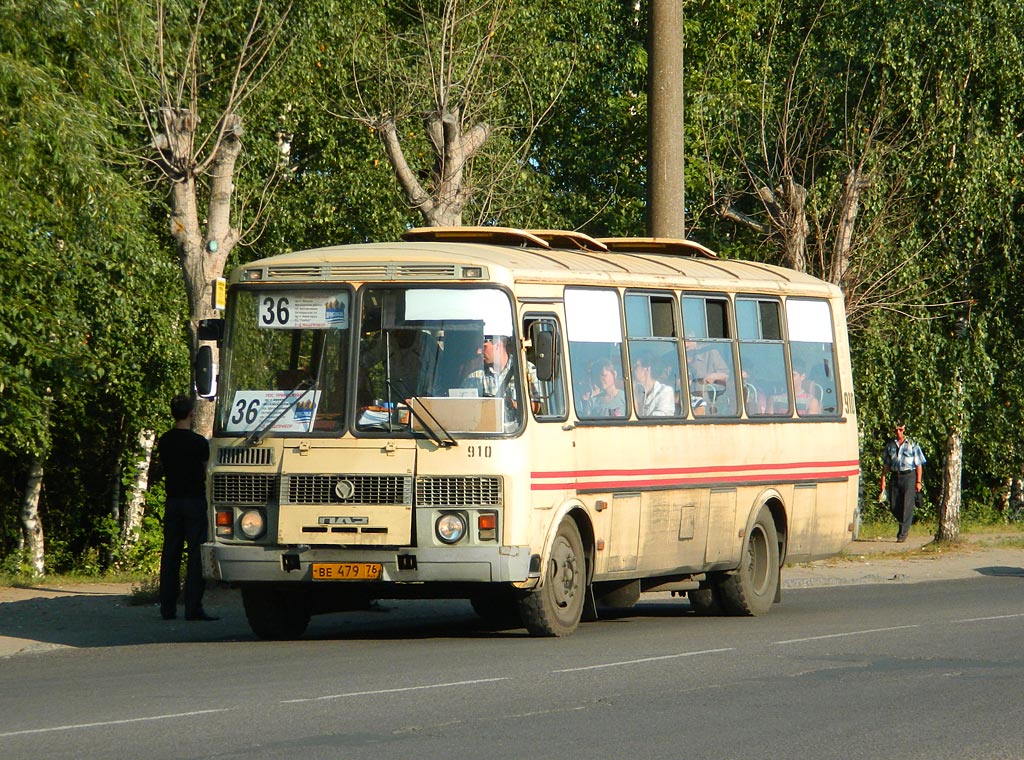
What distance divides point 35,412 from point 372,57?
291 inches

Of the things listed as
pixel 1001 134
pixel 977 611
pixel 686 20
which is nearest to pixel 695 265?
pixel 977 611

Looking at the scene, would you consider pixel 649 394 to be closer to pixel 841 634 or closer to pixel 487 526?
pixel 841 634

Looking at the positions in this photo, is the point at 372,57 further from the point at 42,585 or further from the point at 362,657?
the point at 362,657

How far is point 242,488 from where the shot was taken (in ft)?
45.7

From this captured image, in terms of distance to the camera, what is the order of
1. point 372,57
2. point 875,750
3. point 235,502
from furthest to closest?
point 372,57, point 235,502, point 875,750

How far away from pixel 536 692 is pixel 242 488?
3979mm

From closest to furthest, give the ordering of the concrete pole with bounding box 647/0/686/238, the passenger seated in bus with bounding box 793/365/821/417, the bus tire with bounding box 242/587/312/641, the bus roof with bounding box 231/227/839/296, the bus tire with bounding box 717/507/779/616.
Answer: the bus roof with bounding box 231/227/839/296 → the bus tire with bounding box 242/587/312/641 → the bus tire with bounding box 717/507/779/616 → the passenger seated in bus with bounding box 793/365/821/417 → the concrete pole with bounding box 647/0/686/238

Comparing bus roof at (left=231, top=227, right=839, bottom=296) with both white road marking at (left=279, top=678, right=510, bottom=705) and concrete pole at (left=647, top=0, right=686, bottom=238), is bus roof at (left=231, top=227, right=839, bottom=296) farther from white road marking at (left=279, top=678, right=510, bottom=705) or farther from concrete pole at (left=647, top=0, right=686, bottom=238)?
white road marking at (left=279, top=678, right=510, bottom=705)

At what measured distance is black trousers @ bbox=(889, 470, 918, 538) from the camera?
101 feet

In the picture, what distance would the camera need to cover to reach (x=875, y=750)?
8.74 m

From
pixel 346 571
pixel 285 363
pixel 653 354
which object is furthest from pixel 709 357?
pixel 346 571

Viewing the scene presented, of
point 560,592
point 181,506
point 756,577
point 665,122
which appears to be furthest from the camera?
point 665,122

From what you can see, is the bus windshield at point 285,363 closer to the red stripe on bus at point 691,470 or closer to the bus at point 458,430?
the bus at point 458,430

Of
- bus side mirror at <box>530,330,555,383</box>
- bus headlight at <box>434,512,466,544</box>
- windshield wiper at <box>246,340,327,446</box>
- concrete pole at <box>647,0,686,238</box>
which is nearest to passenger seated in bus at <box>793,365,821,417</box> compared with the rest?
concrete pole at <box>647,0,686,238</box>
